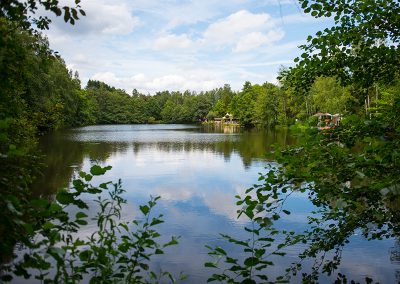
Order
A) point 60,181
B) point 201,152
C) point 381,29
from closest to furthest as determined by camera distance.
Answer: point 381,29 < point 60,181 < point 201,152

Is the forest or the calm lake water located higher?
the forest

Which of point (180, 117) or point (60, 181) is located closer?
point (60, 181)

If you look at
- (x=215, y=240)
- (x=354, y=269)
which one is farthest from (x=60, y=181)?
(x=354, y=269)

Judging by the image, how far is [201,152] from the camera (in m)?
31.5

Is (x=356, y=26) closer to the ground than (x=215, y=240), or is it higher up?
higher up

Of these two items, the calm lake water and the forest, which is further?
the calm lake water

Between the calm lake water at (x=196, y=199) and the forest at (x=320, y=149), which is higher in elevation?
the forest at (x=320, y=149)

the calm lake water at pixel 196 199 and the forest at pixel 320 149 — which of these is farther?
the calm lake water at pixel 196 199

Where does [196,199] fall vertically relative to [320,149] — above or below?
below

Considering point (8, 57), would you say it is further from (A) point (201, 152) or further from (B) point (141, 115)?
(B) point (141, 115)

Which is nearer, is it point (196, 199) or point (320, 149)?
point (320, 149)

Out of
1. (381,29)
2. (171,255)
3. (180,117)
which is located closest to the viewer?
(381,29)

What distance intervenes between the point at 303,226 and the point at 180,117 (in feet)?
416

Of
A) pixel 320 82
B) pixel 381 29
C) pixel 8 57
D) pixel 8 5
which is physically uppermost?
pixel 320 82
